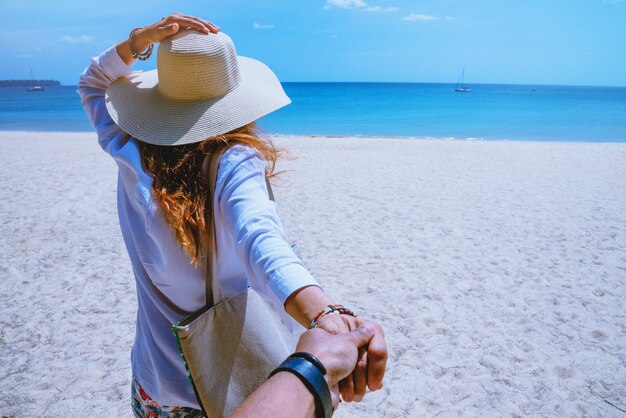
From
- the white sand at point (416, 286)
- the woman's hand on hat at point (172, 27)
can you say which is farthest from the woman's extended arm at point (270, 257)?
the white sand at point (416, 286)

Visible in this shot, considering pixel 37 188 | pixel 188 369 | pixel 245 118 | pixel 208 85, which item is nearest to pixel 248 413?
pixel 188 369

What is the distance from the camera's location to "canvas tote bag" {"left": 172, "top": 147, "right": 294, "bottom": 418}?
1024 millimetres

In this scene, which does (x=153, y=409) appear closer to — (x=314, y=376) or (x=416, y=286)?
(x=314, y=376)

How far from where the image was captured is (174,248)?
1.06m

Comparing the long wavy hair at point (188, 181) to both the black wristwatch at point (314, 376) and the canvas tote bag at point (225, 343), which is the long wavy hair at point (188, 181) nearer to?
the canvas tote bag at point (225, 343)

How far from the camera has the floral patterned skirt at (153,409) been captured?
1376 millimetres

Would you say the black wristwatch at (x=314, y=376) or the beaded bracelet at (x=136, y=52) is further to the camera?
the beaded bracelet at (x=136, y=52)

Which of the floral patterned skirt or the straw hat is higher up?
the straw hat

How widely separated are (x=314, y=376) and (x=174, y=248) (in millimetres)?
582

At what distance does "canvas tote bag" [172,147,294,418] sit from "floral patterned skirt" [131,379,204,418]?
33cm

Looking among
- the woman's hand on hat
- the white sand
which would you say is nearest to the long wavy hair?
the woman's hand on hat

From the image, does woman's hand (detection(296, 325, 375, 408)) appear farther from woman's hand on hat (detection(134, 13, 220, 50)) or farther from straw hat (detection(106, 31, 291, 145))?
woman's hand on hat (detection(134, 13, 220, 50))

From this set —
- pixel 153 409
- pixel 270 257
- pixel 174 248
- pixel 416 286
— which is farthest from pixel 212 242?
pixel 416 286

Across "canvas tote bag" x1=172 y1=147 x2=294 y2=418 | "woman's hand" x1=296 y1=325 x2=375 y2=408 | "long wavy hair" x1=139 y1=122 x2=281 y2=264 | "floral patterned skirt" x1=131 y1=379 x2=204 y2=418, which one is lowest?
"floral patterned skirt" x1=131 y1=379 x2=204 y2=418
